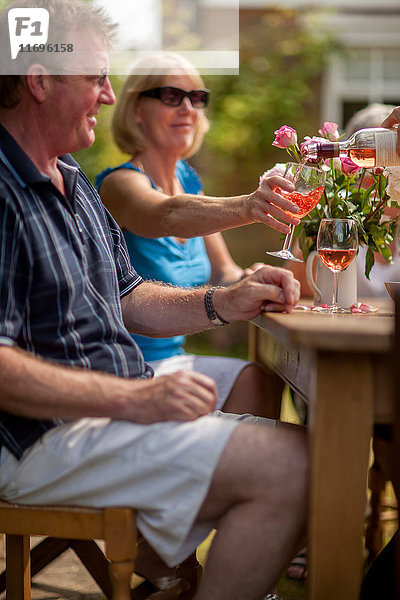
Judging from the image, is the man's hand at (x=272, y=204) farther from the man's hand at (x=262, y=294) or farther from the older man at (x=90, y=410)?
the older man at (x=90, y=410)

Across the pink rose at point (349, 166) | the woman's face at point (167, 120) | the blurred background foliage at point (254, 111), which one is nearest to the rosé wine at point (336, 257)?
the pink rose at point (349, 166)

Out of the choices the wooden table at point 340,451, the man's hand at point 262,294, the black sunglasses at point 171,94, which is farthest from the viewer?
the black sunglasses at point 171,94

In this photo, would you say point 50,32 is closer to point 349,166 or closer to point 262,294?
point 262,294

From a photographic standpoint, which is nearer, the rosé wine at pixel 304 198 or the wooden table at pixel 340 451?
the wooden table at pixel 340 451

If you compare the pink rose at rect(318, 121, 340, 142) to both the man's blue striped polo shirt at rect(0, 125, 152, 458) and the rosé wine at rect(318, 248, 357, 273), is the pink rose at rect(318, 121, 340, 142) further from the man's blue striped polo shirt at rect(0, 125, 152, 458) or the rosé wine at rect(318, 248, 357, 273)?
the man's blue striped polo shirt at rect(0, 125, 152, 458)

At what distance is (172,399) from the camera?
1.46 m

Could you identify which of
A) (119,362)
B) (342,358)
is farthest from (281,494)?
(119,362)

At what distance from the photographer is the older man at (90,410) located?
1.44 m

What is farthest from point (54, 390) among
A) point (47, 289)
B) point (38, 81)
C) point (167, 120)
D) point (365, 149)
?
point (167, 120)

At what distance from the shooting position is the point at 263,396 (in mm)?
2543

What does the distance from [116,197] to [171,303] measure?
658 millimetres

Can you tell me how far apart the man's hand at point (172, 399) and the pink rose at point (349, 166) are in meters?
0.92

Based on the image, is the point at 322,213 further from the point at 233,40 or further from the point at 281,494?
the point at 233,40

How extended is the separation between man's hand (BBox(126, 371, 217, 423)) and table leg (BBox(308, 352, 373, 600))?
0.76 feet
